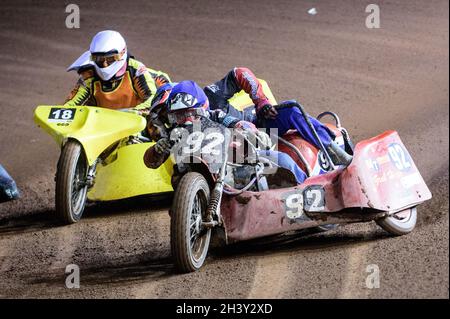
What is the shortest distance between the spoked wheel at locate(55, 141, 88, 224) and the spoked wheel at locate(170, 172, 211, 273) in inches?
62.9

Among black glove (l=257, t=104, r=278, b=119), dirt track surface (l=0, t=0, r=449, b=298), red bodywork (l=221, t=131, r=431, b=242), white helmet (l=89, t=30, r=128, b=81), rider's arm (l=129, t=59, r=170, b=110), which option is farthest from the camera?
rider's arm (l=129, t=59, r=170, b=110)

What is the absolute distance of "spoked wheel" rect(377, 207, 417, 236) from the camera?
27.3 feet

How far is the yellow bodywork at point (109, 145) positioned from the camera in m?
9.49

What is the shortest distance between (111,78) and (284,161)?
8.96 ft

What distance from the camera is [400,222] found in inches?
333

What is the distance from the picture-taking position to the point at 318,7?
17156mm

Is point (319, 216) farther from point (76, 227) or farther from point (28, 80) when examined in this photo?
point (28, 80)

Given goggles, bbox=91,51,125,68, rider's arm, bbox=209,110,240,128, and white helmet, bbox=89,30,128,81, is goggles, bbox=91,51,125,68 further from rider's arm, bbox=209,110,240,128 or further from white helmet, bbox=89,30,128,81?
rider's arm, bbox=209,110,240,128

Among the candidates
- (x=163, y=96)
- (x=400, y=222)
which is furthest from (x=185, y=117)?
(x=400, y=222)

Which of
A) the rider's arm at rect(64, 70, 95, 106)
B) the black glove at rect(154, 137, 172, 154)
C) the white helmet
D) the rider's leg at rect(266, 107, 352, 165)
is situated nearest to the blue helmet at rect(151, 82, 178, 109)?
the black glove at rect(154, 137, 172, 154)

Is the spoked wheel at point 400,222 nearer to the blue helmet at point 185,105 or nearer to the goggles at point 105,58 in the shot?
the blue helmet at point 185,105

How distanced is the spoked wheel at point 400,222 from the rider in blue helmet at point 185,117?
0.70 metres

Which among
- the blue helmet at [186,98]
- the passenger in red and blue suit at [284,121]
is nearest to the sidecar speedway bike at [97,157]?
the passenger in red and blue suit at [284,121]

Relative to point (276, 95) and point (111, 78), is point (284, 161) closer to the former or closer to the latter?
point (111, 78)
